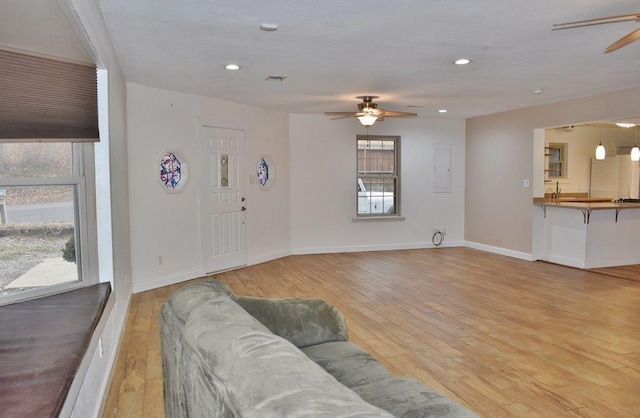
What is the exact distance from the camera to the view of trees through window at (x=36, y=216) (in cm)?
234

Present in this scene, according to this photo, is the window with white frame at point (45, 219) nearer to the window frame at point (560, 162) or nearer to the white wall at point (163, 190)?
the white wall at point (163, 190)

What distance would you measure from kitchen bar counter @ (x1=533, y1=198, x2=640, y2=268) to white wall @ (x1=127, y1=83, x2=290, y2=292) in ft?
14.9

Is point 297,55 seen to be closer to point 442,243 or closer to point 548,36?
point 548,36

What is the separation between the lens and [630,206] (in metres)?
6.68

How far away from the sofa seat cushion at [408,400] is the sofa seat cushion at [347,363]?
2.5 inches

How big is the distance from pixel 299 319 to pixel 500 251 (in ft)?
20.9

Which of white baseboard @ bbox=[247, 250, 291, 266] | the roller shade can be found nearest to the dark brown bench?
the roller shade

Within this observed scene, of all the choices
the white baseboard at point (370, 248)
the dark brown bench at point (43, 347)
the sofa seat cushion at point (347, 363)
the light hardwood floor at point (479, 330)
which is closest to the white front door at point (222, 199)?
the light hardwood floor at point (479, 330)

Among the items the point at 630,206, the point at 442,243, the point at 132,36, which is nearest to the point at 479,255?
the point at 442,243

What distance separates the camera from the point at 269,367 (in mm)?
1075

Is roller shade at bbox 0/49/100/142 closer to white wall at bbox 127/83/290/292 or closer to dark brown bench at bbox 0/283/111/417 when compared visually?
dark brown bench at bbox 0/283/111/417

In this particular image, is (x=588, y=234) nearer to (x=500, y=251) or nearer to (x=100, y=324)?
(x=500, y=251)

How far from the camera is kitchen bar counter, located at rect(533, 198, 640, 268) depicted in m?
6.57

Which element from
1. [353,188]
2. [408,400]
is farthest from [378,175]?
[408,400]
